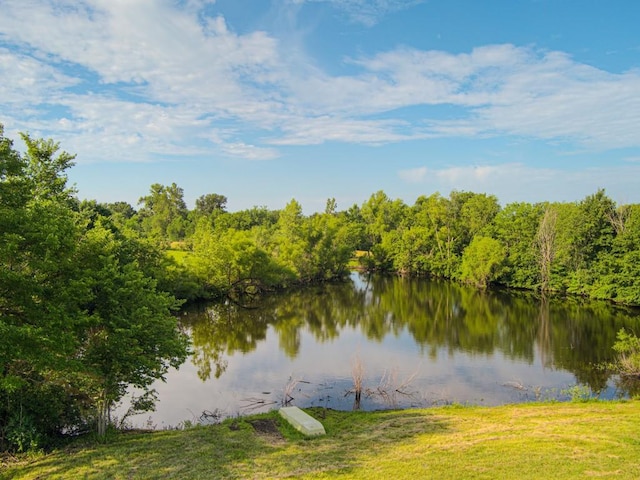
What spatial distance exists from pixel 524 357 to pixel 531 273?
3202cm

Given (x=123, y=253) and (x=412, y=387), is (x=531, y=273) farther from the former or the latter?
→ (x=123, y=253)

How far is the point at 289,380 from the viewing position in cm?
2366

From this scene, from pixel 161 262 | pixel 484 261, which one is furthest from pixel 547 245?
pixel 161 262

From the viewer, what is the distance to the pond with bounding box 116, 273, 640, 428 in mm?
21016

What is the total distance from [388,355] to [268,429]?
50.6 feet

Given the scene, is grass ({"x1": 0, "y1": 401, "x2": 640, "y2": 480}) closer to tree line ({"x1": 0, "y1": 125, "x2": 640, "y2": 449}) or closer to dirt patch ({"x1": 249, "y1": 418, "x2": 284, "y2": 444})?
dirt patch ({"x1": 249, "y1": 418, "x2": 284, "y2": 444})

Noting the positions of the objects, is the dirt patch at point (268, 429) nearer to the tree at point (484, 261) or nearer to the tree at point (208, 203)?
the tree at point (484, 261)

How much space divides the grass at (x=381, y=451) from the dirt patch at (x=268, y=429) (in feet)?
0.10

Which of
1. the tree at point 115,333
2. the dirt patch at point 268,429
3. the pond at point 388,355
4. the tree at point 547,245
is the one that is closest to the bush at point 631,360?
the pond at point 388,355

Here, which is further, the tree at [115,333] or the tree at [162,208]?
the tree at [162,208]

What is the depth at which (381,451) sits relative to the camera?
11742 millimetres

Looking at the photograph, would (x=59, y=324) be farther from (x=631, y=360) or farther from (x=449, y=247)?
(x=449, y=247)

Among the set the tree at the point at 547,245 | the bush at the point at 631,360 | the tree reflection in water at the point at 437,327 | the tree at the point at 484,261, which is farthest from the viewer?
the tree at the point at 484,261

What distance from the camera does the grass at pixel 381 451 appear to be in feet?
32.6
